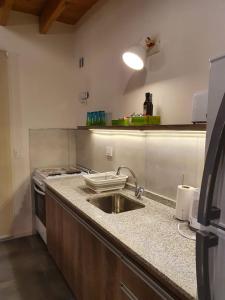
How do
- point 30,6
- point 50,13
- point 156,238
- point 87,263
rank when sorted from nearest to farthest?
point 156,238 → point 87,263 → point 50,13 → point 30,6

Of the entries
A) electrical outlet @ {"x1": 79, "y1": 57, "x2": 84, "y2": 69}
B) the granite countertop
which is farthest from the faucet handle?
electrical outlet @ {"x1": 79, "y1": 57, "x2": 84, "y2": 69}

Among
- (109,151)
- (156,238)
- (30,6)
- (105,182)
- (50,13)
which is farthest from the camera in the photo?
(30,6)

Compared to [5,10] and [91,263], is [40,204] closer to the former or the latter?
[91,263]

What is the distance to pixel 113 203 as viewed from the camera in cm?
201

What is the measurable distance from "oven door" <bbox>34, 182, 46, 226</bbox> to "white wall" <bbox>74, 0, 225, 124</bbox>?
117 cm

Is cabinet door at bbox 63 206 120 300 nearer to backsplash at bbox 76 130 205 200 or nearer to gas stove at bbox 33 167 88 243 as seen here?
backsplash at bbox 76 130 205 200

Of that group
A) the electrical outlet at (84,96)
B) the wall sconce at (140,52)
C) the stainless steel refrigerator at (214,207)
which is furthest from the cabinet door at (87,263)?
the electrical outlet at (84,96)

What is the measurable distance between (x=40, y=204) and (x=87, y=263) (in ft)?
4.44

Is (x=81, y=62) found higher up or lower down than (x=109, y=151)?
higher up

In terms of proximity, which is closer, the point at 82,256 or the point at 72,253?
the point at 82,256

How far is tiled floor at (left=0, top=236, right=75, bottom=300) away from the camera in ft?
6.50

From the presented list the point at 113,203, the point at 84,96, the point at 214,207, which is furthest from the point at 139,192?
the point at 84,96

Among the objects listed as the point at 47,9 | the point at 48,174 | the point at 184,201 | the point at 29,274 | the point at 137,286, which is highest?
the point at 47,9

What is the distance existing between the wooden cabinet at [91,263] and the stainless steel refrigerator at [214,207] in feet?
0.84
